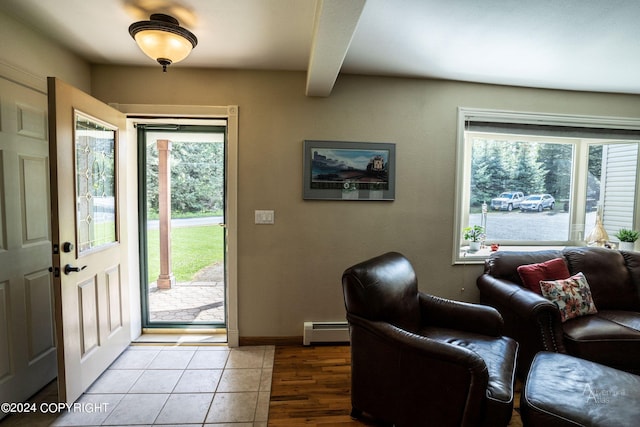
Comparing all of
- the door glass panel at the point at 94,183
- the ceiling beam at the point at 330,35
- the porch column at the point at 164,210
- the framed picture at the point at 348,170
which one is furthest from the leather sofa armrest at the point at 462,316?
the porch column at the point at 164,210

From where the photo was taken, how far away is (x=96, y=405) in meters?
1.87

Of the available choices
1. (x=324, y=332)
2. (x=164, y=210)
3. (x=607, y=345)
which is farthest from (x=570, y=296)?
(x=164, y=210)

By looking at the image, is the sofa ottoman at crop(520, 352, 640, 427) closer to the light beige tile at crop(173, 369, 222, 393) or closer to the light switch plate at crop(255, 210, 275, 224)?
the light beige tile at crop(173, 369, 222, 393)

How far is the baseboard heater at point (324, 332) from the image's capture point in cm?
262

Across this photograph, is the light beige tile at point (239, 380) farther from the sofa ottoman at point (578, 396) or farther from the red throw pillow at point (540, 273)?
the red throw pillow at point (540, 273)

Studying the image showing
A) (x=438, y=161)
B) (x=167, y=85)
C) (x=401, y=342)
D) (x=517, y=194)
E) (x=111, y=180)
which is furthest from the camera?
(x=517, y=194)

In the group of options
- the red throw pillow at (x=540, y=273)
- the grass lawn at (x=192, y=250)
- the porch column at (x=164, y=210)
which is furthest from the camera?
the grass lawn at (x=192, y=250)

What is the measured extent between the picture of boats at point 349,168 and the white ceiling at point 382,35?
0.54m

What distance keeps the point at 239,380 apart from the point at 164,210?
7.12 ft

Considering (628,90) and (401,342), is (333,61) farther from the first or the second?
(628,90)

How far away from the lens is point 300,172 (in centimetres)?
261

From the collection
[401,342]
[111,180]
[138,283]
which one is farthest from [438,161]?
[138,283]

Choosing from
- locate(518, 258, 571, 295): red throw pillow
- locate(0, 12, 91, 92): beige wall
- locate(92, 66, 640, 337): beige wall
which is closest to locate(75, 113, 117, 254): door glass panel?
locate(0, 12, 91, 92): beige wall

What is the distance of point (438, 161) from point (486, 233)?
103 cm
